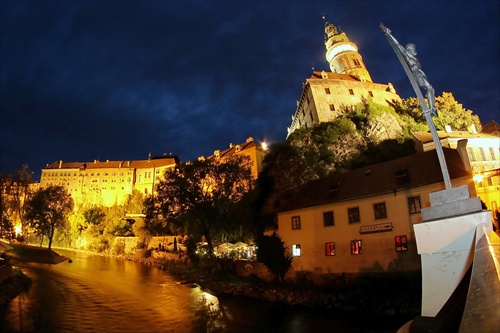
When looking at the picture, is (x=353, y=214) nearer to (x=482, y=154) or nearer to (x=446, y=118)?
(x=482, y=154)

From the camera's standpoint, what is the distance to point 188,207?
43.3 m

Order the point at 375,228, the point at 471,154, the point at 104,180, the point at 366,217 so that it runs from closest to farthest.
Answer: the point at 375,228 < the point at 366,217 < the point at 471,154 < the point at 104,180

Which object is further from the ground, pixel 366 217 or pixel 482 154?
pixel 482 154

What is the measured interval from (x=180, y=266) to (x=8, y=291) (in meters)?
24.2

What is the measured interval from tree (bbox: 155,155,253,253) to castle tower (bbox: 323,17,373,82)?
160ft

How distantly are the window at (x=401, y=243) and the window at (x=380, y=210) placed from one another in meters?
1.98

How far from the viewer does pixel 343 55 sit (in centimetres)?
8112

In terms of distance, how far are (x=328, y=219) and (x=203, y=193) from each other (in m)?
20.1

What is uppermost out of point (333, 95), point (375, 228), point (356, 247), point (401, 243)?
point (333, 95)

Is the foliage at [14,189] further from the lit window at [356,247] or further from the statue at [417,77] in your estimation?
the statue at [417,77]

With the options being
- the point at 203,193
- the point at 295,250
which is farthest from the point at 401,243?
the point at 203,193

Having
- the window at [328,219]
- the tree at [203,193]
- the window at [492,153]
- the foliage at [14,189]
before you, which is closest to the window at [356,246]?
the window at [328,219]

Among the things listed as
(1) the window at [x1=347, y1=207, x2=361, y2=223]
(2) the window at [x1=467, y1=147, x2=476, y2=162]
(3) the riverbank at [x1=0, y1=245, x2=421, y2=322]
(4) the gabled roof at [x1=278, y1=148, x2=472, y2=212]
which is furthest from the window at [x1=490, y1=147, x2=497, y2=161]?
(3) the riverbank at [x1=0, y1=245, x2=421, y2=322]

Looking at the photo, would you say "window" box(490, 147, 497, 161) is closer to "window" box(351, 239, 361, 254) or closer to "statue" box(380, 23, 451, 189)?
"window" box(351, 239, 361, 254)
